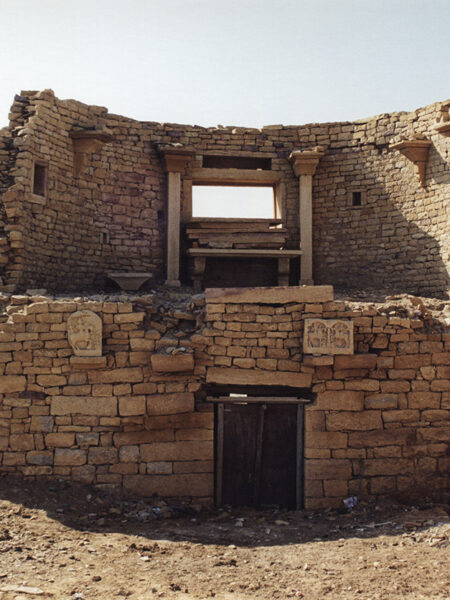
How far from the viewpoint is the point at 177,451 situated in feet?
25.7

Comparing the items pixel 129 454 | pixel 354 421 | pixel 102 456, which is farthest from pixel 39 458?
pixel 354 421

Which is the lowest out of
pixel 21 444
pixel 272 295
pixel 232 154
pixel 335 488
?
pixel 335 488

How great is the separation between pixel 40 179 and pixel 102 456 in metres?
6.32

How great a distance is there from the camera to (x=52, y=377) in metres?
7.75

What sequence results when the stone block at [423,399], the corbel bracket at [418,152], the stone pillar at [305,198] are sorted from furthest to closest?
the stone pillar at [305,198]
the corbel bracket at [418,152]
the stone block at [423,399]

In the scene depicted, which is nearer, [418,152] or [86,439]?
[86,439]

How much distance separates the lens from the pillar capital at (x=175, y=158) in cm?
1263

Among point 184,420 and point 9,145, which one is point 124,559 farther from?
point 9,145

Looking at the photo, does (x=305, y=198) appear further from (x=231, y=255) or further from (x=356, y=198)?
(x=231, y=255)

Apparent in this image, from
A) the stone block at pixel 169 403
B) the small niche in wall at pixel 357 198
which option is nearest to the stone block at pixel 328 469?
the stone block at pixel 169 403

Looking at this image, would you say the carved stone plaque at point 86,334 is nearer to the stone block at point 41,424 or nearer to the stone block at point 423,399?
the stone block at point 41,424

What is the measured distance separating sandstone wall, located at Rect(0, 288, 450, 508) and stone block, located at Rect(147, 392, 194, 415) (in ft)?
0.05

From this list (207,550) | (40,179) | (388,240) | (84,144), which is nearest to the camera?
(207,550)

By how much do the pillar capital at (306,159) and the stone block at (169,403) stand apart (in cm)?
722
